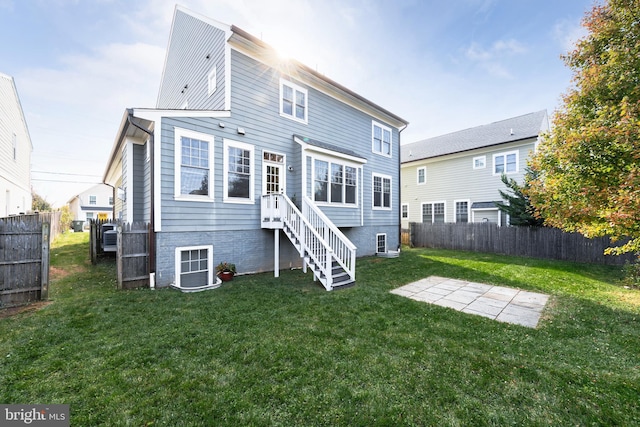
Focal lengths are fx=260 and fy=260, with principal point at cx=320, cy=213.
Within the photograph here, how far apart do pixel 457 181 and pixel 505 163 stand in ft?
9.75

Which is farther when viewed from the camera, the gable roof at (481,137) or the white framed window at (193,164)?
the gable roof at (481,137)

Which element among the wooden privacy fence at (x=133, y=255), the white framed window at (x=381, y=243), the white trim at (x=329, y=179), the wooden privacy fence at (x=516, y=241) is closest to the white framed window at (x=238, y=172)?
the white trim at (x=329, y=179)

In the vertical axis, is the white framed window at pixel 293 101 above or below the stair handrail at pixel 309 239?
above

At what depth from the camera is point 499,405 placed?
258 cm

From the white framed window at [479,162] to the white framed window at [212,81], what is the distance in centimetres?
1693

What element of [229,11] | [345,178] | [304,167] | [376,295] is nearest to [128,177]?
[304,167]

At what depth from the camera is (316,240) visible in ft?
23.8

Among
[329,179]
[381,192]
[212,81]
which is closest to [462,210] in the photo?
[381,192]

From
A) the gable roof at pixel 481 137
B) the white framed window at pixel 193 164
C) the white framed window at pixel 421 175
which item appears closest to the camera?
the white framed window at pixel 193 164

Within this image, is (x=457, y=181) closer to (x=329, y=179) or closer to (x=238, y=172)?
(x=329, y=179)

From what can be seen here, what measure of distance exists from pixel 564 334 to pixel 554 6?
9.84 meters

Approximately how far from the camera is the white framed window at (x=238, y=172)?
7.81 meters

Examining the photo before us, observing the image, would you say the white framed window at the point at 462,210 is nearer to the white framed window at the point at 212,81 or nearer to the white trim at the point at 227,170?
the white trim at the point at 227,170

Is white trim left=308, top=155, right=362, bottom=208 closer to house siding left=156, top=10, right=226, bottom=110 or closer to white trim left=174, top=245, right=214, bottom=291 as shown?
house siding left=156, top=10, right=226, bottom=110
